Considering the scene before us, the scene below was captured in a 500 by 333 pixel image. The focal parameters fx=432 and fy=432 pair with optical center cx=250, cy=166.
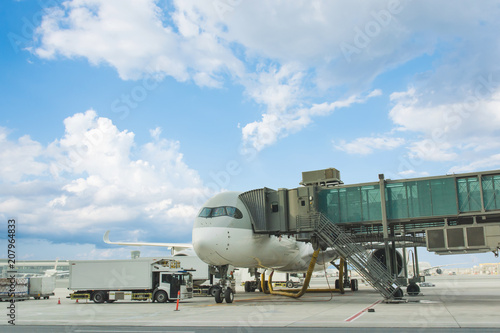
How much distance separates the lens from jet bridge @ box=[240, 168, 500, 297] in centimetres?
2262

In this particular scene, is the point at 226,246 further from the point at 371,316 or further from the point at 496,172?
the point at 496,172

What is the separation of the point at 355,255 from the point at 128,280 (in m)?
15.5

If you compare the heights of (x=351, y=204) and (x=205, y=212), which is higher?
(x=351, y=204)

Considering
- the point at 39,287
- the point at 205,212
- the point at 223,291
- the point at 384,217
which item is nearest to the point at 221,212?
the point at 205,212

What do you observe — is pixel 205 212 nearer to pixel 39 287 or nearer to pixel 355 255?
pixel 355 255

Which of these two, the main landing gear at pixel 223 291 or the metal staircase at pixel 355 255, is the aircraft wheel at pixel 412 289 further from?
the main landing gear at pixel 223 291

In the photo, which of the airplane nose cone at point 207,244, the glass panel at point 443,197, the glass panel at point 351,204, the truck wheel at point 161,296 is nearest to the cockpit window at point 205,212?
the airplane nose cone at point 207,244

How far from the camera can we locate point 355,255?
2386cm

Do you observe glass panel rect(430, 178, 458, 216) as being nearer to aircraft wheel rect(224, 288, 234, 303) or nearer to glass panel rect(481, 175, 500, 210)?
glass panel rect(481, 175, 500, 210)

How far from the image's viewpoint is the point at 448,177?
78.3 feet

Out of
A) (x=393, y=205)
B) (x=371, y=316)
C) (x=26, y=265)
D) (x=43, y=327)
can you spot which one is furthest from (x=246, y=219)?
(x=26, y=265)

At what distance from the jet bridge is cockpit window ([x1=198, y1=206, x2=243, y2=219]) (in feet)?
4.00

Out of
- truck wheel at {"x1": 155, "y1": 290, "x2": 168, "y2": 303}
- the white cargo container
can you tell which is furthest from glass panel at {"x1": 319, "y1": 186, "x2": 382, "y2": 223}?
the white cargo container

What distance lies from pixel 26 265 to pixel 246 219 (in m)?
139
